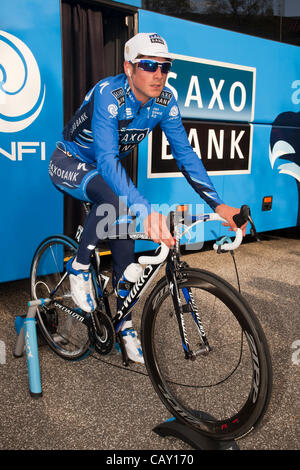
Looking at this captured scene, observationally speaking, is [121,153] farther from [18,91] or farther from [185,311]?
[18,91]

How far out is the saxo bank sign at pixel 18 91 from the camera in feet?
11.1

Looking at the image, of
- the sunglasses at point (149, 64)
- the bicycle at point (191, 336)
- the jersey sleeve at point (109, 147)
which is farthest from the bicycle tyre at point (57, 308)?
the sunglasses at point (149, 64)

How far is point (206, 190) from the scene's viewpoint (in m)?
2.40

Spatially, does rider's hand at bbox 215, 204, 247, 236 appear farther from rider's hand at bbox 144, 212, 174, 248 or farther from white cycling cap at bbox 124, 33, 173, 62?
white cycling cap at bbox 124, 33, 173, 62

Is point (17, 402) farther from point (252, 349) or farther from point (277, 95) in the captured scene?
point (277, 95)

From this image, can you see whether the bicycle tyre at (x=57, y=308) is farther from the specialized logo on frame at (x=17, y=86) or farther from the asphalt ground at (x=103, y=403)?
the specialized logo on frame at (x=17, y=86)

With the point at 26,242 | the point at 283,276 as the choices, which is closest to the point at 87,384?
the point at 26,242

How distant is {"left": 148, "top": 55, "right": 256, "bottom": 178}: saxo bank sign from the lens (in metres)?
4.35

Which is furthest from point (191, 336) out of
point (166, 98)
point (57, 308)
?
point (166, 98)

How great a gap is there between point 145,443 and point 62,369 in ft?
2.77

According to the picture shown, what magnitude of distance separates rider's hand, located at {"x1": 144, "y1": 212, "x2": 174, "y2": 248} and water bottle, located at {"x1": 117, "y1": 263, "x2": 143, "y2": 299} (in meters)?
0.46

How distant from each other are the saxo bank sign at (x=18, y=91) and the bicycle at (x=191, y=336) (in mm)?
1106

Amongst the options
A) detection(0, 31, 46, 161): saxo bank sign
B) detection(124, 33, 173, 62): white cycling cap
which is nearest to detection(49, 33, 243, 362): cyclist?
detection(124, 33, 173, 62): white cycling cap

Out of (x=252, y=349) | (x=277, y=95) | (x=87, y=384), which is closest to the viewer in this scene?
(x=252, y=349)
